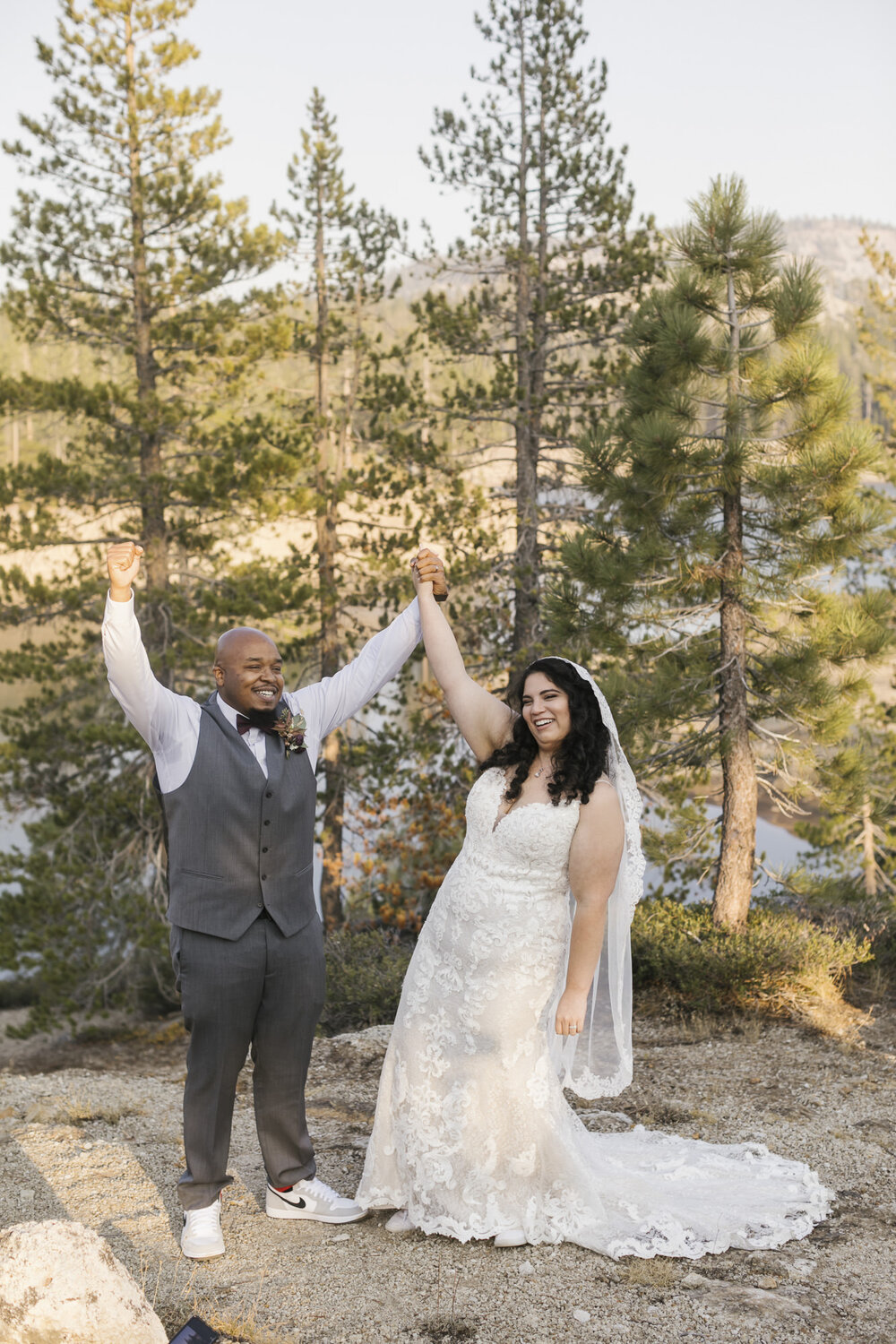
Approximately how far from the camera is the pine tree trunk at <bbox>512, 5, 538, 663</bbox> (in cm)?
1384

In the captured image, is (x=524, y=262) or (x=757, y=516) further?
(x=524, y=262)

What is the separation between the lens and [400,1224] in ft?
12.5

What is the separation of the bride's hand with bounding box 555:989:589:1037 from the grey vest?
3.02 feet

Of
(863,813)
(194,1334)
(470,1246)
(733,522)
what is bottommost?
(863,813)

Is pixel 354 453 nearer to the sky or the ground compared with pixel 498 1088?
nearer to the sky

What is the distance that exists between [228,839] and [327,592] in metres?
11.8

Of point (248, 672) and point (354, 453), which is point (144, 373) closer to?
A: point (354, 453)

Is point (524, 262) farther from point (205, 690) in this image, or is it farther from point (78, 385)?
point (205, 690)

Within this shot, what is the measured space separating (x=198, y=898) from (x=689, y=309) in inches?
237

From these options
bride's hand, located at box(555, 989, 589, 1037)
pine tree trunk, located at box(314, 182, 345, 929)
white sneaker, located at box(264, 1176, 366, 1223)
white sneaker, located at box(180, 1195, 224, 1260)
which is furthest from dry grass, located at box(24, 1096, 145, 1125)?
pine tree trunk, located at box(314, 182, 345, 929)

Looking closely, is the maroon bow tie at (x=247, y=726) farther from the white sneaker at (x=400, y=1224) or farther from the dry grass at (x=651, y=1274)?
the dry grass at (x=651, y=1274)

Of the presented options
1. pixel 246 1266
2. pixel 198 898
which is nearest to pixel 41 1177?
pixel 246 1266

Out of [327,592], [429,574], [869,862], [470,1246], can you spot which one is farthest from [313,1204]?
[327,592]

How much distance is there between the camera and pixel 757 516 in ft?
27.4
